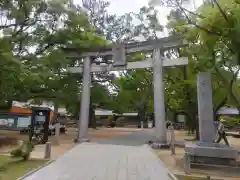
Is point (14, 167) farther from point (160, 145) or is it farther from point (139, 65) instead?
point (139, 65)

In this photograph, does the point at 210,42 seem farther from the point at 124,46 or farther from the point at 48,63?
the point at 48,63

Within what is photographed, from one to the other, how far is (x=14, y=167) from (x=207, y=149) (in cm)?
600

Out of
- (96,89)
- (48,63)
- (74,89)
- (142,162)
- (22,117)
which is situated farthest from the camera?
(96,89)

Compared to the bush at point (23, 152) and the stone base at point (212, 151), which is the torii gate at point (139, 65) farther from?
the bush at point (23, 152)

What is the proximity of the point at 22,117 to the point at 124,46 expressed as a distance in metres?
11.9

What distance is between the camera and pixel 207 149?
6930 mm

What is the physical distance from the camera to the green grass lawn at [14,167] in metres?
5.60

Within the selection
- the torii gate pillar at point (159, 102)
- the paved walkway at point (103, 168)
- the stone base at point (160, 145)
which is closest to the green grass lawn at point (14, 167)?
the paved walkway at point (103, 168)

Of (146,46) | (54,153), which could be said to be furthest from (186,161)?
(146,46)

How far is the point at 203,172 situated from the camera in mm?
6441

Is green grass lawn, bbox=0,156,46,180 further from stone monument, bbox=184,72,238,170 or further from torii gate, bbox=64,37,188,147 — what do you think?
torii gate, bbox=64,37,188,147

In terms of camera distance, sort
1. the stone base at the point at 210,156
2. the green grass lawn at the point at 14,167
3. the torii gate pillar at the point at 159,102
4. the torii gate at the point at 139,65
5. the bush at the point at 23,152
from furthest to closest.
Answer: the torii gate at the point at 139,65 → the torii gate pillar at the point at 159,102 → the bush at the point at 23,152 → the stone base at the point at 210,156 → the green grass lawn at the point at 14,167

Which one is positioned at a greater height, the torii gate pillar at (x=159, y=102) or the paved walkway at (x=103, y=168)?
the torii gate pillar at (x=159, y=102)

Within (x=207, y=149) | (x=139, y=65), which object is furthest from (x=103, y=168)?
(x=139, y=65)
